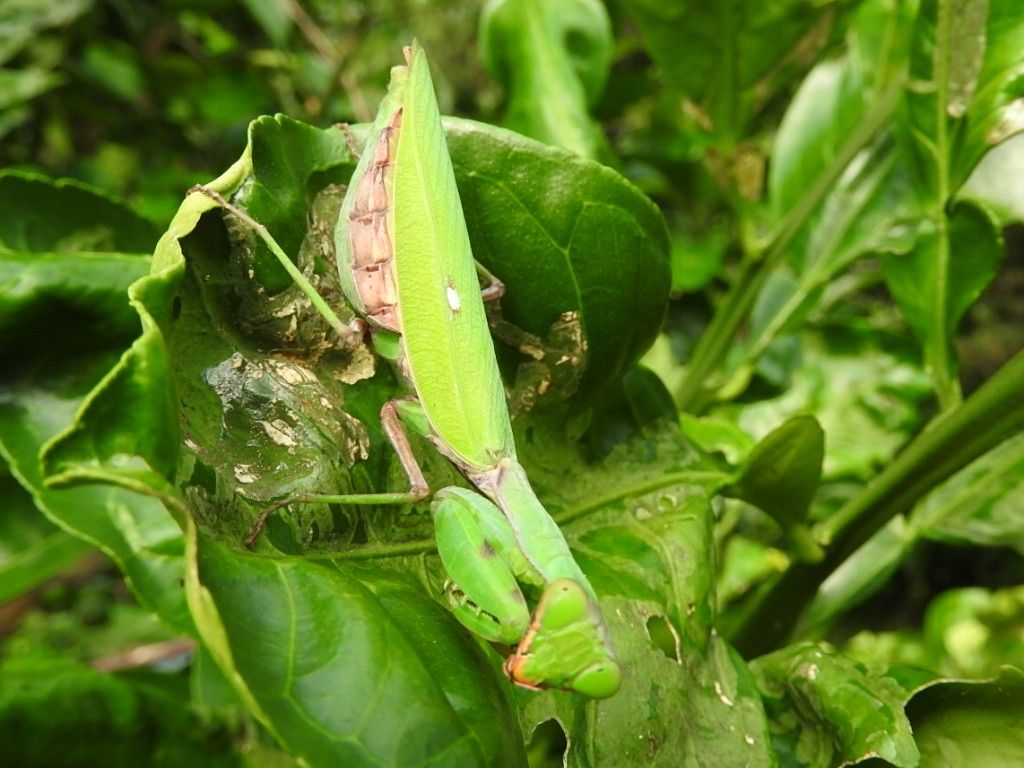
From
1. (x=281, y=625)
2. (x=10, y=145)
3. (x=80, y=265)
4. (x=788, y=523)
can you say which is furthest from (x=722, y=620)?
(x=10, y=145)

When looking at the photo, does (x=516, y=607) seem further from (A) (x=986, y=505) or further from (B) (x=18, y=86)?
(B) (x=18, y=86)

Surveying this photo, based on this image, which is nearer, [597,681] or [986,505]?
[597,681]

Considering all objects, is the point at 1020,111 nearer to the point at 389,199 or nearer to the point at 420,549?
the point at 389,199

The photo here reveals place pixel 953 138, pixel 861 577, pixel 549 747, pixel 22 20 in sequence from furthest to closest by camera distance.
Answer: pixel 22 20
pixel 861 577
pixel 549 747
pixel 953 138

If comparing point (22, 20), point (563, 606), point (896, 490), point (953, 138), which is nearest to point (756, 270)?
point (953, 138)

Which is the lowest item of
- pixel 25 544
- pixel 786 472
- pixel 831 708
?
pixel 25 544

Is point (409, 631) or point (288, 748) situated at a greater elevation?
point (288, 748)
